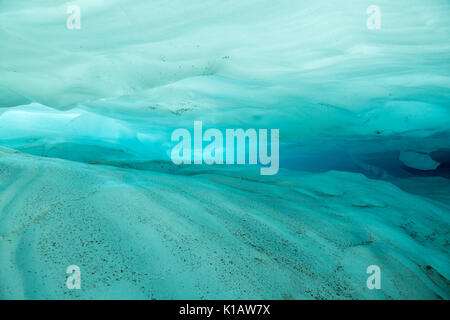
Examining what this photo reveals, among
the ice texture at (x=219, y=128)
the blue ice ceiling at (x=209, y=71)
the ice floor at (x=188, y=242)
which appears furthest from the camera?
the blue ice ceiling at (x=209, y=71)

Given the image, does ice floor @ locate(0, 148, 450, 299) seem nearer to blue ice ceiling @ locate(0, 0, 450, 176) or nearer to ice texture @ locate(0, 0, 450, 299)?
ice texture @ locate(0, 0, 450, 299)

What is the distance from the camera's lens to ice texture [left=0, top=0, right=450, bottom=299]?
188 cm

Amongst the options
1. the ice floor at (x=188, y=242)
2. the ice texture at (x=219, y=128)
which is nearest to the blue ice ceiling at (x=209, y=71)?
the ice texture at (x=219, y=128)

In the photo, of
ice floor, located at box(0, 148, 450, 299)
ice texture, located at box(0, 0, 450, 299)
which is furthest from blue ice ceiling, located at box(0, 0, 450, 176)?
ice floor, located at box(0, 148, 450, 299)

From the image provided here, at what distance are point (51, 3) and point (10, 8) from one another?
0.53 m

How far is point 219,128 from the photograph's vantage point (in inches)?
244

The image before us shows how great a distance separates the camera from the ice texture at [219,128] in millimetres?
1879

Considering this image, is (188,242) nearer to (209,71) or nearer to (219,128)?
(209,71)

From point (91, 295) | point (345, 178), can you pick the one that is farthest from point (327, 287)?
point (345, 178)

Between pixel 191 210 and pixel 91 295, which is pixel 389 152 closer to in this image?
pixel 191 210

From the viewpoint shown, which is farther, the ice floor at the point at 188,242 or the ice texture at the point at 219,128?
the ice texture at the point at 219,128

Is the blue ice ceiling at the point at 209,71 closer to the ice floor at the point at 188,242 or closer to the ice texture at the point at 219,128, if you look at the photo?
the ice texture at the point at 219,128

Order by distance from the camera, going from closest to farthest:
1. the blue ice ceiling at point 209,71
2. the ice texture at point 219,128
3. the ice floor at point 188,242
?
the ice floor at point 188,242 → the ice texture at point 219,128 → the blue ice ceiling at point 209,71

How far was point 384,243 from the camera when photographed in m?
2.87
